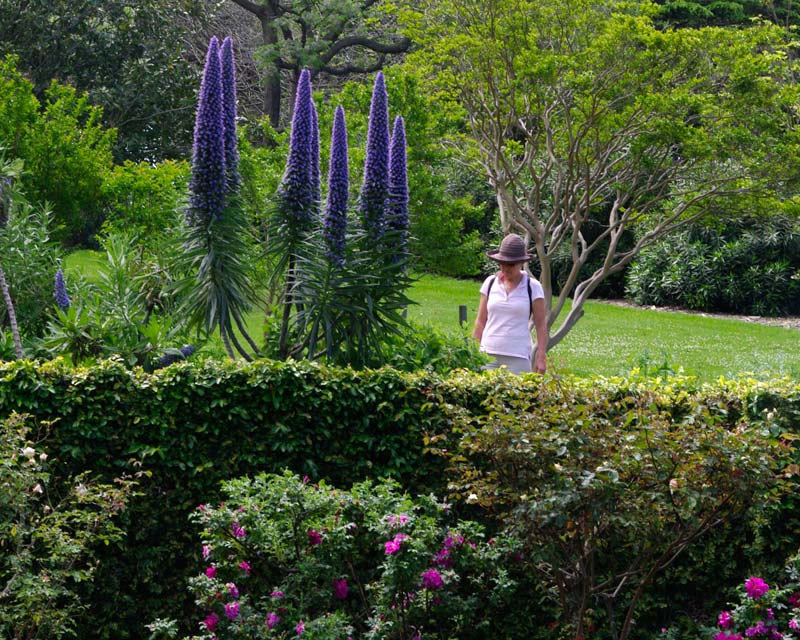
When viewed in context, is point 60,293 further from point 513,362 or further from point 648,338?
point 648,338

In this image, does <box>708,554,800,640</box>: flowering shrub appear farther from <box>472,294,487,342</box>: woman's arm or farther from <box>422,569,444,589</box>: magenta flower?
<box>472,294,487,342</box>: woman's arm

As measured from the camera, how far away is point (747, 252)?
65.0 feet

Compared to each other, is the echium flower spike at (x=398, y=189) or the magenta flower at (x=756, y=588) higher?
the echium flower spike at (x=398, y=189)

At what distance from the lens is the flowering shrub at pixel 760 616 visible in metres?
4.34

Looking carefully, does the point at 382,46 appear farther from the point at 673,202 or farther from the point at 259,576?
the point at 259,576

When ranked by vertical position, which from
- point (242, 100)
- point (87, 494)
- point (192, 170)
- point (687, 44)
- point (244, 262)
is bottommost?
point (87, 494)

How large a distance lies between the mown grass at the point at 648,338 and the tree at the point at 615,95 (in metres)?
1.91

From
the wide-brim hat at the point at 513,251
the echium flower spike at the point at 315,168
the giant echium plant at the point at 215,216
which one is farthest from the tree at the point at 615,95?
the giant echium plant at the point at 215,216

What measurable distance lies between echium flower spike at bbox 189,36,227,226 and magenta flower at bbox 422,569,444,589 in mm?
3260

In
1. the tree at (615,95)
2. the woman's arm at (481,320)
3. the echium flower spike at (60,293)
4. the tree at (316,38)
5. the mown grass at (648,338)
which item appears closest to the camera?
the woman's arm at (481,320)

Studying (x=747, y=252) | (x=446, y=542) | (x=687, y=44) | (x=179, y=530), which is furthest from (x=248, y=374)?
(x=747, y=252)

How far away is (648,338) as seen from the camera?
15875mm

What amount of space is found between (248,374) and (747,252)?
54.8ft

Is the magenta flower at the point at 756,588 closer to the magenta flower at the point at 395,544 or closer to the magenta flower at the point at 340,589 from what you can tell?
the magenta flower at the point at 395,544
